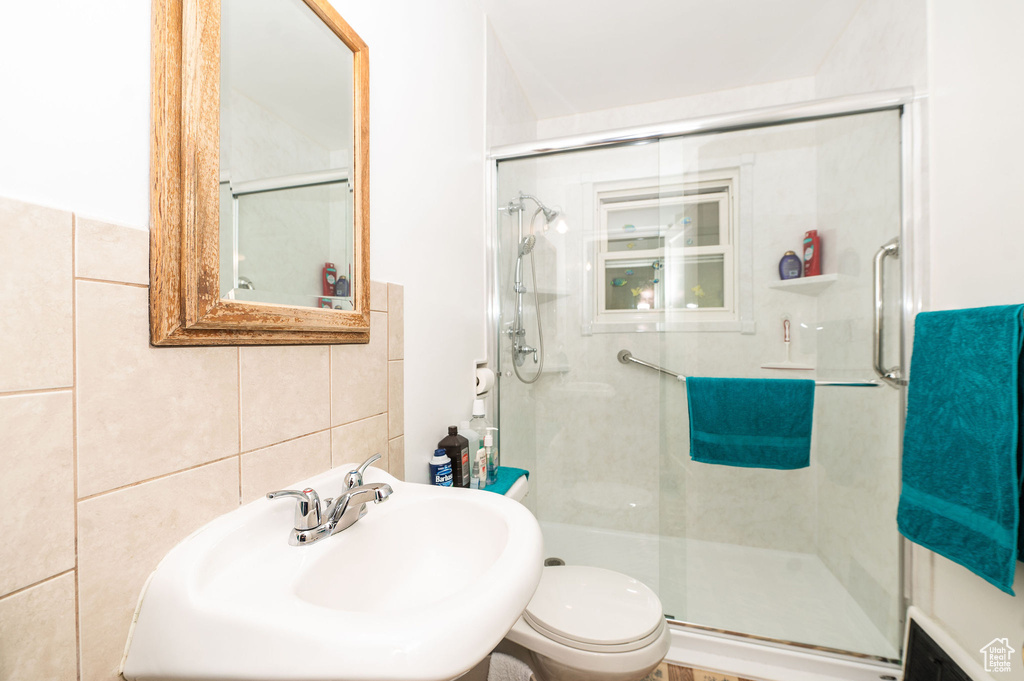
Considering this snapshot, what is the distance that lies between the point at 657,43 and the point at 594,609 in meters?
2.16

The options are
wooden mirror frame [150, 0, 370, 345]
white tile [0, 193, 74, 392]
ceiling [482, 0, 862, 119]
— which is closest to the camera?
white tile [0, 193, 74, 392]

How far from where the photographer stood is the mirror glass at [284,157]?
2.03 ft

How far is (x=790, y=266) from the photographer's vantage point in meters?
1.55

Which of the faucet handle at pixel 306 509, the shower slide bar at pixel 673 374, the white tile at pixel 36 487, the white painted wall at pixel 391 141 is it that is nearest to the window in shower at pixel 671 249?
the shower slide bar at pixel 673 374

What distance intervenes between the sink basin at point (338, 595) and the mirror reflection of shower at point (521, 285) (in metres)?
0.96

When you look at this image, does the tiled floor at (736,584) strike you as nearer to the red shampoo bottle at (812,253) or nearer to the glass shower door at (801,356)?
the glass shower door at (801,356)

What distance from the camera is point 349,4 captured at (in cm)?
88

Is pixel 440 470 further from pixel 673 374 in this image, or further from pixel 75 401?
pixel 673 374

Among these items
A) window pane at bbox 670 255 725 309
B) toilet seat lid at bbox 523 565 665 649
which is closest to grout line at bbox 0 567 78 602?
toilet seat lid at bbox 523 565 665 649

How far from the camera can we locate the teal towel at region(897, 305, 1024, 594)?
89 centimetres

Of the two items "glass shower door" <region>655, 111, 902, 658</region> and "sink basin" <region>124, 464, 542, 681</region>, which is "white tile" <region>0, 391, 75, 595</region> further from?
"glass shower door" <region>655, 111, 902, 658</region>

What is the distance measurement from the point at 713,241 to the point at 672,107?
1.22 m

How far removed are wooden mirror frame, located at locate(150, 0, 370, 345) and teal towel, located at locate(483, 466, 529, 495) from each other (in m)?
0.84

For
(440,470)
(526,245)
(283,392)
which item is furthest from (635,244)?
(283,392)
